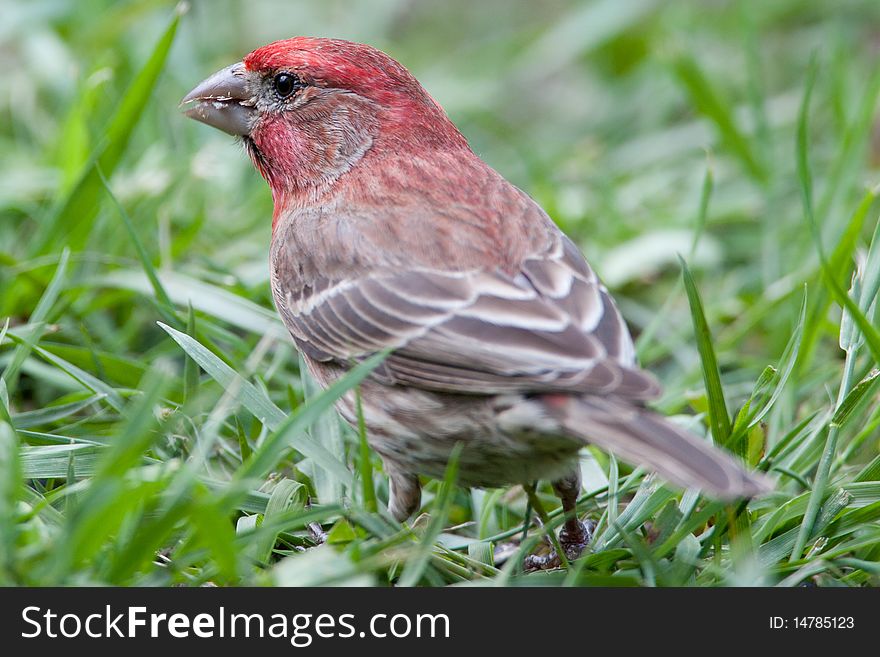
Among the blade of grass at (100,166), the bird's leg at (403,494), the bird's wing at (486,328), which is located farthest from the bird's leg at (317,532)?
the blade of grass at (100,166)

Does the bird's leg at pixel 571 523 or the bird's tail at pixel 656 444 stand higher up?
the bird's leg at pixel 571 523

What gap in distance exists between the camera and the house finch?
2676 millimetres

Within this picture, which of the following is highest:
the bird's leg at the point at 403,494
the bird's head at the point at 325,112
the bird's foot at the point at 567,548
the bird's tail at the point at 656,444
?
the bird's head at the point at 325,112

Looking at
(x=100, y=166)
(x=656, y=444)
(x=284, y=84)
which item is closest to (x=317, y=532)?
(x=656, y=444)

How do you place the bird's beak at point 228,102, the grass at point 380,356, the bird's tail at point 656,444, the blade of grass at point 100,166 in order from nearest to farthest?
1. the bird's tail at point 656,444
2. the grass at point 380,356
3. the bird's beak at point 228,102
4. the blade of grass at point 100,166

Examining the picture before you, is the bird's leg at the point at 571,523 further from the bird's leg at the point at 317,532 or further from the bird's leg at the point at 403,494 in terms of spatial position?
the bird's leg at the point at 317,532

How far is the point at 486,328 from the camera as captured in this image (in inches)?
112

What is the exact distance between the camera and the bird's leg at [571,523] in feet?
10.6

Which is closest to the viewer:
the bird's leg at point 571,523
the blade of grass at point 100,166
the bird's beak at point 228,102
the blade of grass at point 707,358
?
the blade of grass at point 707,358

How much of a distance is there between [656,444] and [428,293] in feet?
2.71

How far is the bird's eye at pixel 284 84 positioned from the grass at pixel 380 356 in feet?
1.58

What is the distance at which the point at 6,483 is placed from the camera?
2367mm

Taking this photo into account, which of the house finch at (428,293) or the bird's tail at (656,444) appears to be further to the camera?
the house finch at (428,293)

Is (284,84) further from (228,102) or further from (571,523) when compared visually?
(571,523)
